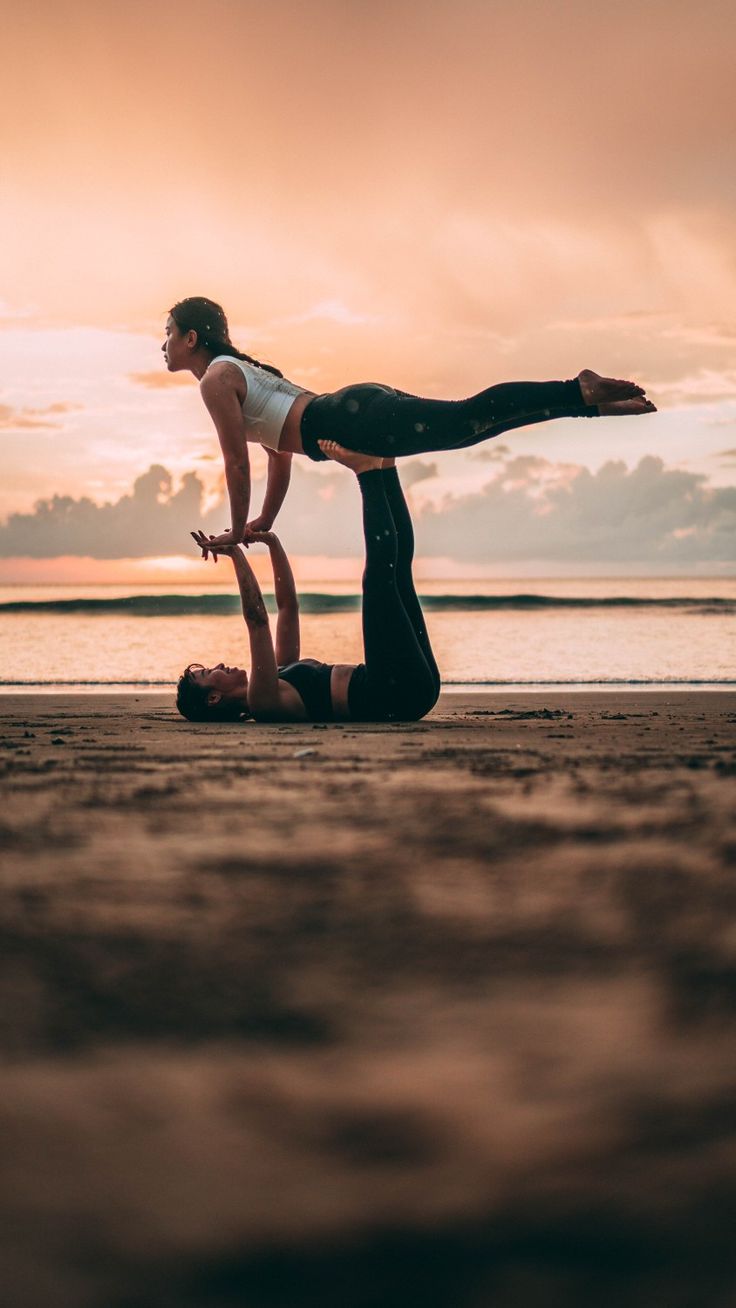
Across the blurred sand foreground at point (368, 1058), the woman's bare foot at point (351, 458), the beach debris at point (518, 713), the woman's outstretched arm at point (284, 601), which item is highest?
the woman's bare foot at point (351, 458)

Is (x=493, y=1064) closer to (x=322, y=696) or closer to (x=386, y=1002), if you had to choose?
(x=386, y=1002)

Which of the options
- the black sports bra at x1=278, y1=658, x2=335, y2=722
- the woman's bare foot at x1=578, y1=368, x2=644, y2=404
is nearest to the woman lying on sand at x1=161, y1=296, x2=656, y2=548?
the woman's bare foot at x1=578, y1=368, x2=644, y2=404

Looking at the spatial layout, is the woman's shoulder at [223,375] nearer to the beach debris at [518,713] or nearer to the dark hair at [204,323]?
the dark hair at [204,323]

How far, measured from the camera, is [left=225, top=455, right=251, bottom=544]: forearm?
4.46 metres

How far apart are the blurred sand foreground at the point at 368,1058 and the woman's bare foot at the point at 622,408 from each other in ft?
A: 6.67

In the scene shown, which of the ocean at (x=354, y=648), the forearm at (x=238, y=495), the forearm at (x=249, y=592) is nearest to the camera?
the forearm at (x=249, y=592)

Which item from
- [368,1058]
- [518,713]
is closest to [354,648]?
[518,713]

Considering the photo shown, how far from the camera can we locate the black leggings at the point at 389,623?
14.5 ft

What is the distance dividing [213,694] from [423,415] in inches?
60.3

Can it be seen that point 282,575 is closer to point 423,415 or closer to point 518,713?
point 423,415

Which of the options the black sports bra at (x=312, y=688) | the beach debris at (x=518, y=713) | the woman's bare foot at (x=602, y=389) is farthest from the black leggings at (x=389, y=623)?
the woman's bare foot at (x=602, y=389)

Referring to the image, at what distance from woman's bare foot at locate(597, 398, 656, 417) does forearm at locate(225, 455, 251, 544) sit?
4.61 feet

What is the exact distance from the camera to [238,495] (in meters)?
4.45

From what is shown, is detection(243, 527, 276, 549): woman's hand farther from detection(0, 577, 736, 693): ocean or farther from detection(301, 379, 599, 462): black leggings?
detection(0, 577, 736, 693): ocean
